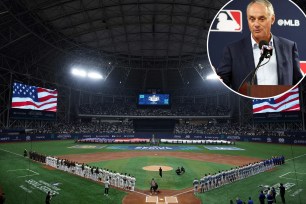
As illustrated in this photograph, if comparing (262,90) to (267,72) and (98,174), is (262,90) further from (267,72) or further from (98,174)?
(98,174)

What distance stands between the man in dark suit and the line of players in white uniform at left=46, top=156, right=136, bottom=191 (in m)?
17.2

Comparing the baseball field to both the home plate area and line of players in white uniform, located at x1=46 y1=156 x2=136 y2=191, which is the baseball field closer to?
the home plate area

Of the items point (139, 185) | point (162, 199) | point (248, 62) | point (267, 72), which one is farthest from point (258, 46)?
point (139, 185)

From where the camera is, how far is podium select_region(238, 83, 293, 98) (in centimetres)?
409

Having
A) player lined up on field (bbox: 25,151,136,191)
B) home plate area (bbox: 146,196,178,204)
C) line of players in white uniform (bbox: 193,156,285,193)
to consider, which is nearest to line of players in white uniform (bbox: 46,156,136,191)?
player lined up on field (bbox: 25,151,136,191)

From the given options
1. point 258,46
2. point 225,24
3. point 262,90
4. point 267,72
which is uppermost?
point 225,24

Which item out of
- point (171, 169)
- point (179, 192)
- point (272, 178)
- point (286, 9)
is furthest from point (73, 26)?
point (286, 9)

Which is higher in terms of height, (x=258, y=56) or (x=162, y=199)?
(x=258, y=56)

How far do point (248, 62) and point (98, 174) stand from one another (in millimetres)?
21201

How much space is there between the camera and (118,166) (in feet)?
96.3

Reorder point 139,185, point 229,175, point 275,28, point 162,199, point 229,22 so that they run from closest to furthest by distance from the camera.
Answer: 1. point 275,28
2. point 229,22
3. point 162,199
4. point 139,185
5. point 229,175

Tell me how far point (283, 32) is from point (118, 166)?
27.4 metres

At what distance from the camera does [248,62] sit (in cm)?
441

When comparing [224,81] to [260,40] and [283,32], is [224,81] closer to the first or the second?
[260,40]
